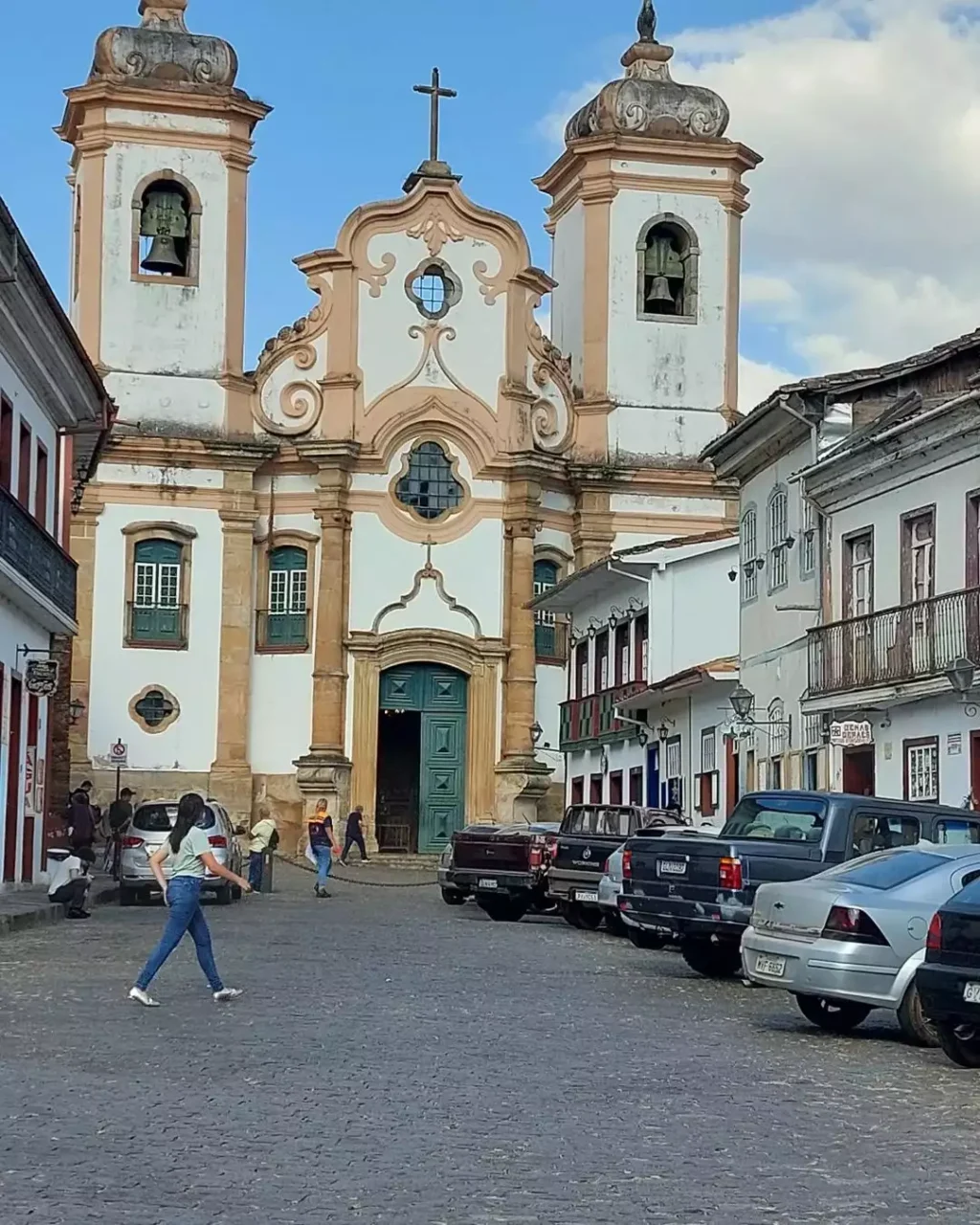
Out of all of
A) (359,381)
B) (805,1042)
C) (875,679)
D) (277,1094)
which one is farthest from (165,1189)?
(359,381)

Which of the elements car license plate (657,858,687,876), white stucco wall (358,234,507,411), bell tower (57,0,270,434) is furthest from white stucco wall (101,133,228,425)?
car license plate (657,858,687,876)

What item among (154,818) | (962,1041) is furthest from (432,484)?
(962,1041)

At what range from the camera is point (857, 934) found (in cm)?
1483

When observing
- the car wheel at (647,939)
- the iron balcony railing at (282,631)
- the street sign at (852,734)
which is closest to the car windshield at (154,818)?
the street sign at (852,734)

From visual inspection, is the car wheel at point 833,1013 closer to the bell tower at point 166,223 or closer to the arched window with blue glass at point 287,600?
the arched window with blue glass at point 287,600

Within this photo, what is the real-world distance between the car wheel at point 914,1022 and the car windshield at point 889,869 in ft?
2.61

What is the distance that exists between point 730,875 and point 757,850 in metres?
0.30

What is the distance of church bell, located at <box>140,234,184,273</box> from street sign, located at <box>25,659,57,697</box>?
2048 cm

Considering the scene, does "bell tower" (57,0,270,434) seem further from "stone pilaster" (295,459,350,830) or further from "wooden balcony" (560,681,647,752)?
"wooden balcony" (560,681,647,752)

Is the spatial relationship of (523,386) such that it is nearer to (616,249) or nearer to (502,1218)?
(616,249)

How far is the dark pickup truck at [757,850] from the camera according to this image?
1859 centimetres

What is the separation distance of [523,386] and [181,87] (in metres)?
9.82

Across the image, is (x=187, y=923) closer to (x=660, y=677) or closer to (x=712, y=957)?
(x=712, y=957)

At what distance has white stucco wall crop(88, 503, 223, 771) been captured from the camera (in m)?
49.2
